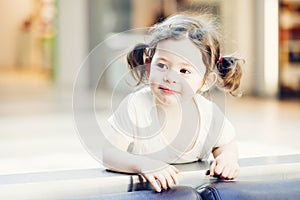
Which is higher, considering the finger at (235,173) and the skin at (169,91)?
the skin at (169,91)

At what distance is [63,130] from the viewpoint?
360 centimetres

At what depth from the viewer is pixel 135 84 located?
4.39 ft

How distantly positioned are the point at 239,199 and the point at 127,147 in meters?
0.28

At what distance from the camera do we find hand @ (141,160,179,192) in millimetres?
1200

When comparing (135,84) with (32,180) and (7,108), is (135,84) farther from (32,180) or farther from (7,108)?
(7,108)

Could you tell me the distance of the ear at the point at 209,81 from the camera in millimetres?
1333

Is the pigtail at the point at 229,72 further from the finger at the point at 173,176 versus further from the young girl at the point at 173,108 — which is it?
the finger at the point at 173,176

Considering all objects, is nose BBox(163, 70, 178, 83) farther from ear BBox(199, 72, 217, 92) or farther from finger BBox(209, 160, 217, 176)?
finger BBox(209, 160, 217, 176)

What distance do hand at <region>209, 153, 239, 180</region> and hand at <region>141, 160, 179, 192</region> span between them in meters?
0.11

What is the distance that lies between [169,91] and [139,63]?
104mm

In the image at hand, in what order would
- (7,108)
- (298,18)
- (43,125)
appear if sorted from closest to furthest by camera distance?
(43,125), (7,108), (298,18)

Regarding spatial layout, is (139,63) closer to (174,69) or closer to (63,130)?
(174,69)

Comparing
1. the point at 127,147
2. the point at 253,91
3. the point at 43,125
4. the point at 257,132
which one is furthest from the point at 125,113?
the point at 253,91

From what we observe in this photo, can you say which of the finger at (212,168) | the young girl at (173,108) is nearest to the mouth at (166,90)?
the young girl at (173,108)
